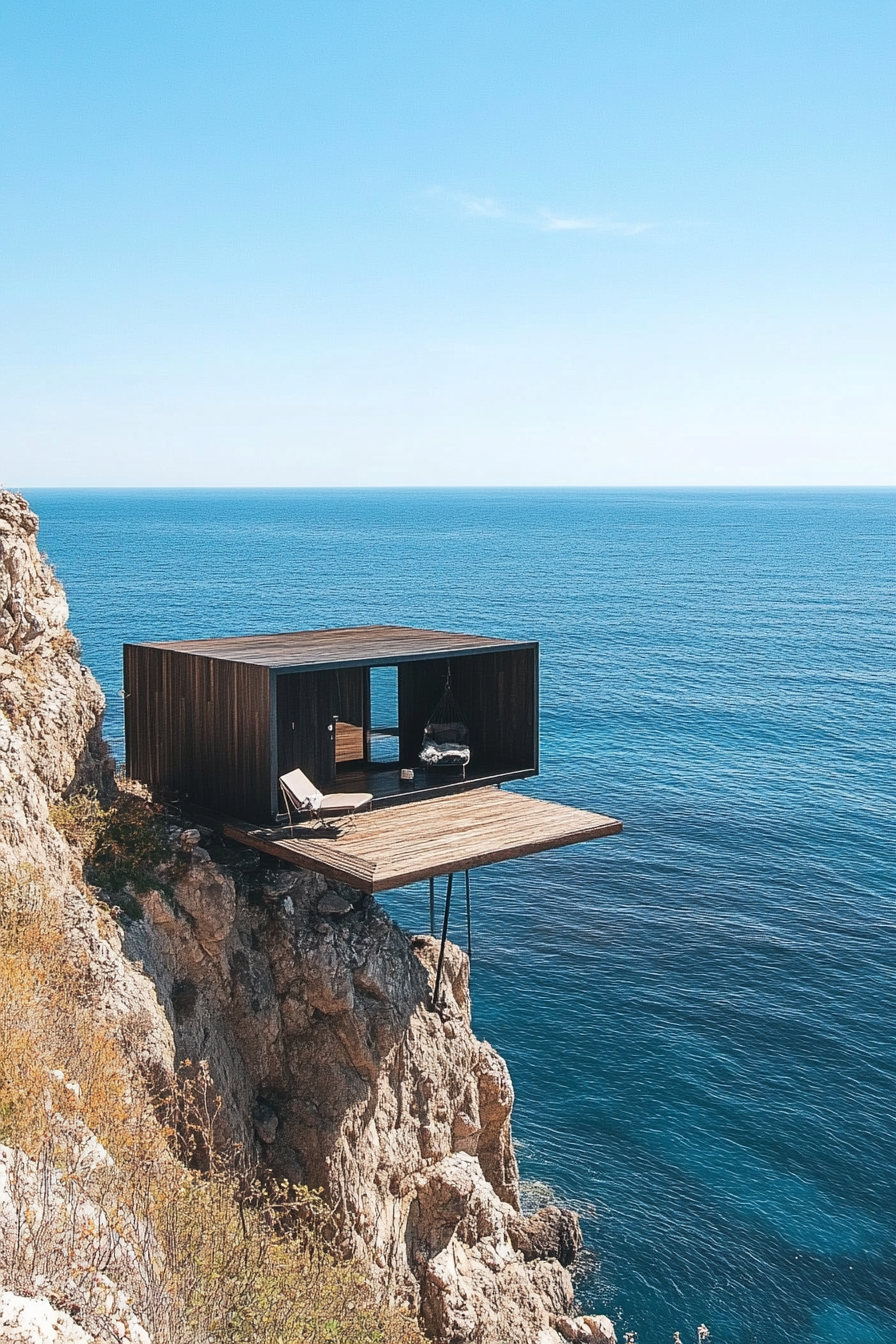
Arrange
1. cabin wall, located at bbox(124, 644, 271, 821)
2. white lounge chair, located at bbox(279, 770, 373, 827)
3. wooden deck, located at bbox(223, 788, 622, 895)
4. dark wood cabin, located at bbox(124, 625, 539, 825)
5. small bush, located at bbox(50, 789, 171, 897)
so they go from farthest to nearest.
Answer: dark wood cabin, located at bbox(124, 625, 539, 825) → cabin wall, located at bbox(124, 644, 271, 821) → white lounge chair, located at bbox(279, 770, 373, 827) → small bush, located at bbox(50, 789, 171, 897) → wooden deck, located at bbox(223, 788, 622, 895)

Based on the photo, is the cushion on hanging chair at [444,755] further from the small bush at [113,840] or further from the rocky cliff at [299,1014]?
the small bush at [113,840]

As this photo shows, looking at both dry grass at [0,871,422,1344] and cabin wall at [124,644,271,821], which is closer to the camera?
dry grass at [0,871,422,1344]

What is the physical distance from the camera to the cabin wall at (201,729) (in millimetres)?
18828

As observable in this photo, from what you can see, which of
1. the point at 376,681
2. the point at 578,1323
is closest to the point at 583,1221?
the point at 578,1323

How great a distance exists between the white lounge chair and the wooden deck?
34 cm

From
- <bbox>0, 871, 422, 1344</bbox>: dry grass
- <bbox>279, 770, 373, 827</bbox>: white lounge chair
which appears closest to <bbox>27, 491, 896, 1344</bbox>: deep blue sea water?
<bbox>0, 871, 422, 1344</bbox>: dry grass

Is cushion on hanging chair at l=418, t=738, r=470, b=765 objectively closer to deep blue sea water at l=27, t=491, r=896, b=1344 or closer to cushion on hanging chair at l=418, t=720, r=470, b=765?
cushion on hanging chair at l=418, t=720, r=470, b=765

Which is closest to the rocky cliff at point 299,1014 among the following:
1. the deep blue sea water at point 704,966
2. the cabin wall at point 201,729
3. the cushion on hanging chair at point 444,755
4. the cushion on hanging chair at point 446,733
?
the cabin wall at point 201,729

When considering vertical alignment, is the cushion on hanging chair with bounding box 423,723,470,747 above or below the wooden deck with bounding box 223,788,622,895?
above

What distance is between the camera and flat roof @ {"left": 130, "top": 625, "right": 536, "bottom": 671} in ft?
63.4

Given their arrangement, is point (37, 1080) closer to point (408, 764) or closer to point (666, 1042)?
point (408, 764)

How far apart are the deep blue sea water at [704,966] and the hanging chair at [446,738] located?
1060cm

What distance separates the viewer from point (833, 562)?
140m

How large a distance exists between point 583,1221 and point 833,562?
129 m
